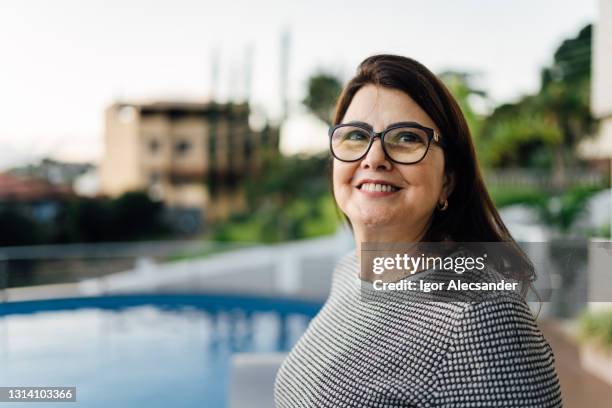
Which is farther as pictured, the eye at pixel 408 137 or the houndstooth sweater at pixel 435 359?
the eye at pixel 408 137

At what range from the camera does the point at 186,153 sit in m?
19.2

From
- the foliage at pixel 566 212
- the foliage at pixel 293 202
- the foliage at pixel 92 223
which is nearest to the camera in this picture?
the foliage at pixel 566 212

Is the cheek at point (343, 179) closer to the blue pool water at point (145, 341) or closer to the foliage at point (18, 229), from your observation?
the blue pool water at point (145, 341)

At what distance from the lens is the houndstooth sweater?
93cm

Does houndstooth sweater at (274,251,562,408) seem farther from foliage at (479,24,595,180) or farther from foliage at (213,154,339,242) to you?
foliage at (213,154,339,242)

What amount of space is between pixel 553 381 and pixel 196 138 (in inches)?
738

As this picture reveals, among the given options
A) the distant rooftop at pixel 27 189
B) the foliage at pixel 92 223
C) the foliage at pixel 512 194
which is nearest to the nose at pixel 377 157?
the foliage at pixel 512 194

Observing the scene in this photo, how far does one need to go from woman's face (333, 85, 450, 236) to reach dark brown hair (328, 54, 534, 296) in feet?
0.07

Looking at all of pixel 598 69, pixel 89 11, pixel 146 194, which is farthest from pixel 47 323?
pixel 146 194

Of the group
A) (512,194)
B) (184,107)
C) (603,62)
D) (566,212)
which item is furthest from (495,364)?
(184,107)

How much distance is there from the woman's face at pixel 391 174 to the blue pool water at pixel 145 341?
342 cm

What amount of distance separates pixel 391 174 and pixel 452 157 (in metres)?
0.15

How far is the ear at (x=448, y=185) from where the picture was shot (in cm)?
121

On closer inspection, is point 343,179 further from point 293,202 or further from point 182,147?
point 182,147
